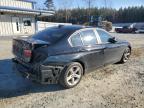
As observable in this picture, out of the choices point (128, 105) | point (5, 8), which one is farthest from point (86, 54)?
point (5, 8)

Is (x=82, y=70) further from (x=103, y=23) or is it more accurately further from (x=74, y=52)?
(x=103, y=23)

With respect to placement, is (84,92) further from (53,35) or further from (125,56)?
(125,56)

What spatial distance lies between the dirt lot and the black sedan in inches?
14.4

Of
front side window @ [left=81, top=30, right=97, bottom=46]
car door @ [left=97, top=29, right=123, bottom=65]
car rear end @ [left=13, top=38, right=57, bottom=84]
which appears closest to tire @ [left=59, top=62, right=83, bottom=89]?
car rear end @ [left=13, top=38, right=57, bottom=84]

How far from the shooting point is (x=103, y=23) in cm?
3872

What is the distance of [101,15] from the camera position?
71.6m

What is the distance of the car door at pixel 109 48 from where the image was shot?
20.7ft

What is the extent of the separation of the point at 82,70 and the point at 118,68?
2.08 metres

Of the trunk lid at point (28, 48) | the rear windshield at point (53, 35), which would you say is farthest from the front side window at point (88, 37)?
the trunk lid at point (28, 48)

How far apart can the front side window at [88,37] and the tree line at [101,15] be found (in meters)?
61.6

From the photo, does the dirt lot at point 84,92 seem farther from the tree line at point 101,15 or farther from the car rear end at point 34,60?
the tree line at point 101,15

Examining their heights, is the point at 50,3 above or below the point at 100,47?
above

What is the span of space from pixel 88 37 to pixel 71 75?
133cm

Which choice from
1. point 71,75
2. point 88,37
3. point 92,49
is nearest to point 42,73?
→ point 71,75
